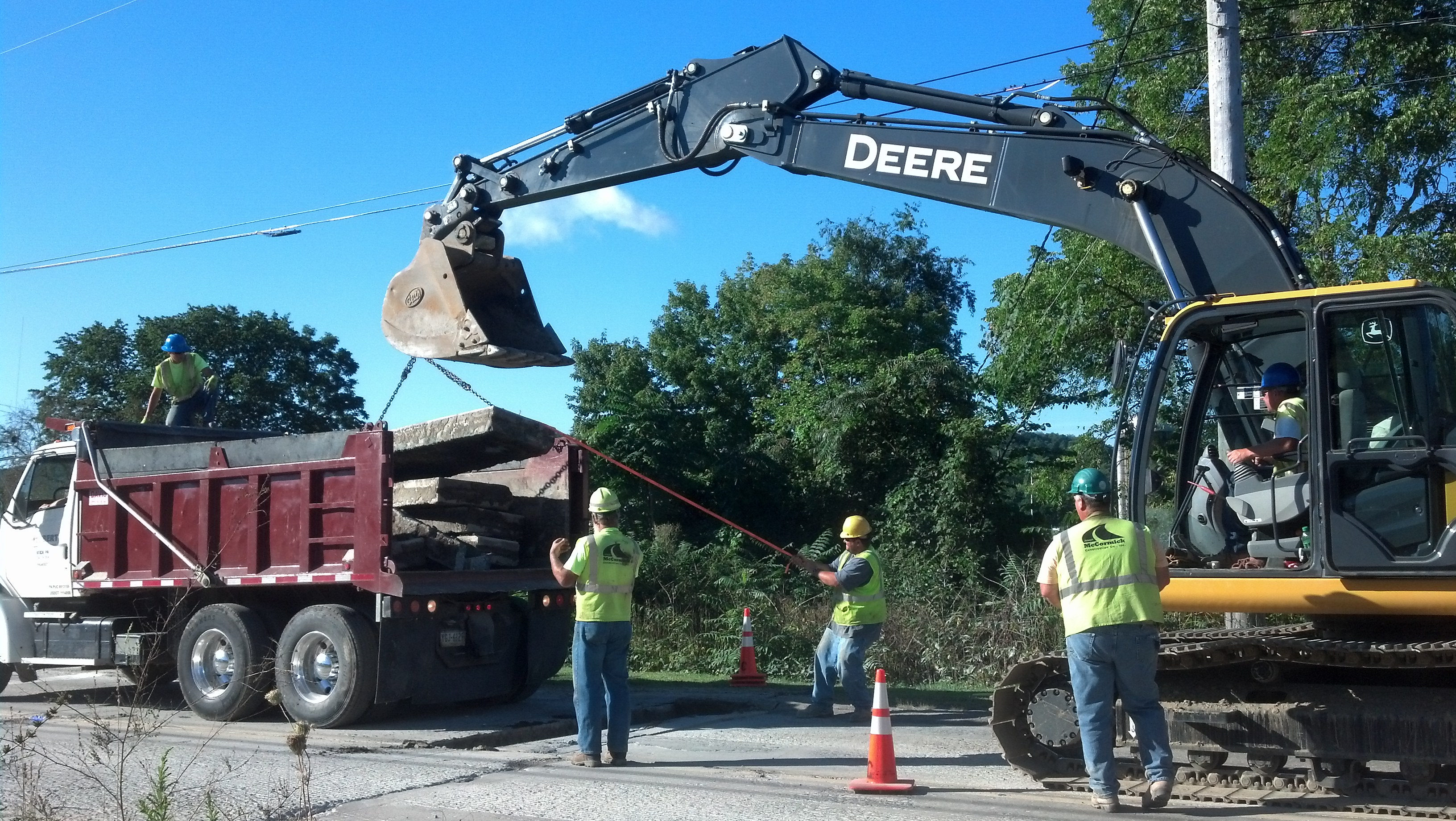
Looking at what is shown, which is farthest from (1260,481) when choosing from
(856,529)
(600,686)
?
(600,686)

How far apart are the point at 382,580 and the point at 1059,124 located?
585 centimetres

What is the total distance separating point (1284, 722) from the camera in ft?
22.0

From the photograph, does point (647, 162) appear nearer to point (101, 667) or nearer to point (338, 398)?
point (101, 667)

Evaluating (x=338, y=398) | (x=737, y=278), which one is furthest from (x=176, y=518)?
(x=737, y=278)

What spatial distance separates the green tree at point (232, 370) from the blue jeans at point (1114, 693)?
29.0m

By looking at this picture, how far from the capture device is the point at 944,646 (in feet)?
48.6

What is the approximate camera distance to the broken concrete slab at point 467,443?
35.2ft

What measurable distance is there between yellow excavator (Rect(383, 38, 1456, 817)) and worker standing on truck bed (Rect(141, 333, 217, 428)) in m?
7.97

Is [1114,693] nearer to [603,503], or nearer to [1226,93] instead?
[603,503]

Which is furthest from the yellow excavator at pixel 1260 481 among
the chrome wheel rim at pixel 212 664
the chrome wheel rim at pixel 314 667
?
the chrome wheel rim at pixel 212 664

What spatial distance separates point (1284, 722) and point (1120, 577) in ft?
4.06

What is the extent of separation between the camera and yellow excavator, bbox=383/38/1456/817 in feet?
20.8

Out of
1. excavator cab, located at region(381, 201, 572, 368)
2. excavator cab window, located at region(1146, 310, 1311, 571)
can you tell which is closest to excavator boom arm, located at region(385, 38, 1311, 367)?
excavator cab, located at region(381, 201, 572, 368)

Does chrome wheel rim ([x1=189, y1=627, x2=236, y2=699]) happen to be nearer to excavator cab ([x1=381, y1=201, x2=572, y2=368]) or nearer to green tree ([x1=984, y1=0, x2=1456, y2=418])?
excavator cab ([x1=381, y1=201, x2=572, y2=368])
